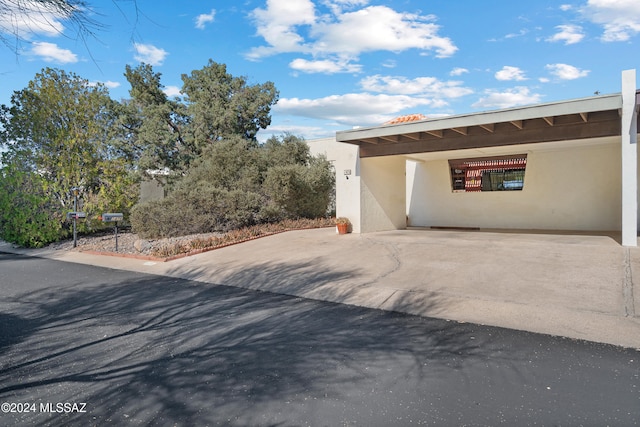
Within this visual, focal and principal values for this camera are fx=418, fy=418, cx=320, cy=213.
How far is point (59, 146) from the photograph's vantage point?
53.5ft

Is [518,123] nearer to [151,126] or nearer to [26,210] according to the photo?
[26,210]

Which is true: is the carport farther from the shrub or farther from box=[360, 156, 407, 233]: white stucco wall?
the shrub

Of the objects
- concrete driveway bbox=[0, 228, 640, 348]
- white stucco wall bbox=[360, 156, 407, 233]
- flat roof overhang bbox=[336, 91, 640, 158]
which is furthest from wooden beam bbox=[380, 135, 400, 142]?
concrete driveway bbox=[0, 228, 640, 348]

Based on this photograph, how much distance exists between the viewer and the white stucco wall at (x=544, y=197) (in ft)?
44.0

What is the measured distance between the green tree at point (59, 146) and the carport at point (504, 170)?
391 inches

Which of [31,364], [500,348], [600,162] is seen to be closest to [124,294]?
[31,364]

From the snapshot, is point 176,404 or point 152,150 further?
point 152,150

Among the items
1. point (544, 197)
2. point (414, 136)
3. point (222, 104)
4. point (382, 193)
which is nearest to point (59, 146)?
point (222, 104)

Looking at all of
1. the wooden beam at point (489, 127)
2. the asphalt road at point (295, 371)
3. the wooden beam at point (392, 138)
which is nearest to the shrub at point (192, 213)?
the wooden beam at point (392, 138)

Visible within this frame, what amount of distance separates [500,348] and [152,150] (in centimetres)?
2330

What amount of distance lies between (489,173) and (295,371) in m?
13.8

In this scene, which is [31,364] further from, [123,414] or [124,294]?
[124,294]

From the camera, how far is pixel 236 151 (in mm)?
17031

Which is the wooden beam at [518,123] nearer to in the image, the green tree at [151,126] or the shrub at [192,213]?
the shrub at [192,213]
